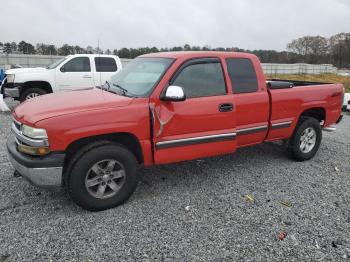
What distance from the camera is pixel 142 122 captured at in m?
3.88

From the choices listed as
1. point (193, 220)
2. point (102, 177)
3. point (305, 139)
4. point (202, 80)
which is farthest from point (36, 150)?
point (305, 139)

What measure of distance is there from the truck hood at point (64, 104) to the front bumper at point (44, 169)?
400mm

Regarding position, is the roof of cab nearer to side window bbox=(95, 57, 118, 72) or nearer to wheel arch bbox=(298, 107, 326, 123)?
wheel arch bbox=(298, 107, 326, 123)

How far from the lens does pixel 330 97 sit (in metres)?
5.93

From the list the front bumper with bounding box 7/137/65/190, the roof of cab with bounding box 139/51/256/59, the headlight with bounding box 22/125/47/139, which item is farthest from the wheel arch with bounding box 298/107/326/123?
the headlight with bounding box 22/125/47/139

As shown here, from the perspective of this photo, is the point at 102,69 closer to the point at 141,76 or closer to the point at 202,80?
the point at 141,76

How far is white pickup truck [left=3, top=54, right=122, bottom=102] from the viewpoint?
10242 mm

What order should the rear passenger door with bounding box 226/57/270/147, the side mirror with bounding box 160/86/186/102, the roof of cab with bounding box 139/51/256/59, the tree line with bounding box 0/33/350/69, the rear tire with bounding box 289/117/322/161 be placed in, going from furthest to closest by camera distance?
the tree line with bounding box 0/33/350/69 → the rear tire with bounding box 289/117/322/161 → the rear passenger door with bounding box 226/57/270/147 → the roof of cab with bounding box 139/51/256/59 → the side mirror with bounding box 160/86/186/102

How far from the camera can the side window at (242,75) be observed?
4.71 meters

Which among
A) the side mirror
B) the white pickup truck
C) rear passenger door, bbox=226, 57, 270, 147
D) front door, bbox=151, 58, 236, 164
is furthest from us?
the white pickup truck

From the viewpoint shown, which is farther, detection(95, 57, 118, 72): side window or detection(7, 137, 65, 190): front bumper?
detection(95, 57, 118, 72): side window

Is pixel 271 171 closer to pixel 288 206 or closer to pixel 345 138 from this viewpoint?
pixel 288 206

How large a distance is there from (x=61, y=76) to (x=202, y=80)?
7.54 metres

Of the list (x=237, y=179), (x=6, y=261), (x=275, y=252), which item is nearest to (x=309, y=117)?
(x=237, y=179)
